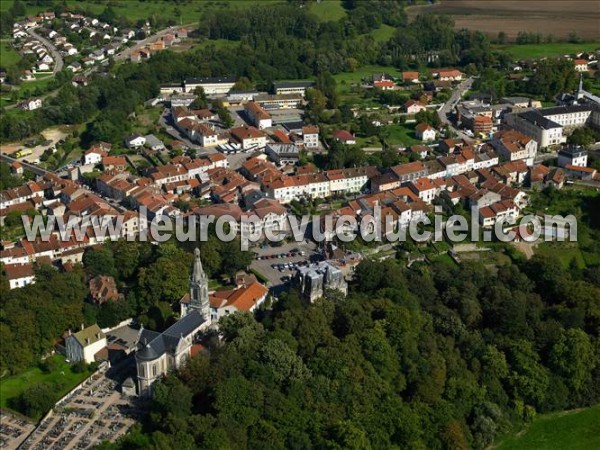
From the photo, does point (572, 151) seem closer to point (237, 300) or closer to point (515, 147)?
point (515, 147)

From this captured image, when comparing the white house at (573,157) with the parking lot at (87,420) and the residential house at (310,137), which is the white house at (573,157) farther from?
the parking lot at (87,420)

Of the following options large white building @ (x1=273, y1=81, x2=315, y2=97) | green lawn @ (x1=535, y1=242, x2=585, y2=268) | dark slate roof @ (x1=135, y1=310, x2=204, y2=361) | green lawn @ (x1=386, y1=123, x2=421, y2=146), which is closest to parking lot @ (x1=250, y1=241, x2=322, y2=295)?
dark slate roof @ (x1=135, y1=310, x2=204, y2=361)

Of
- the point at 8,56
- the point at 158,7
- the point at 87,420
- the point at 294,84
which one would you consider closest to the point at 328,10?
the point at 158,7

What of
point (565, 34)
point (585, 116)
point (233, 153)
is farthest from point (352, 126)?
point (565, 34)

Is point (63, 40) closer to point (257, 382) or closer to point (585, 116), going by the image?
point (585, 116)

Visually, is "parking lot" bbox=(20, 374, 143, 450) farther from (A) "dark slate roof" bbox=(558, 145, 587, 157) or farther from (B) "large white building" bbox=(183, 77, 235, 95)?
(B) "large white building" bbox=(183, 77, 235, 95)
